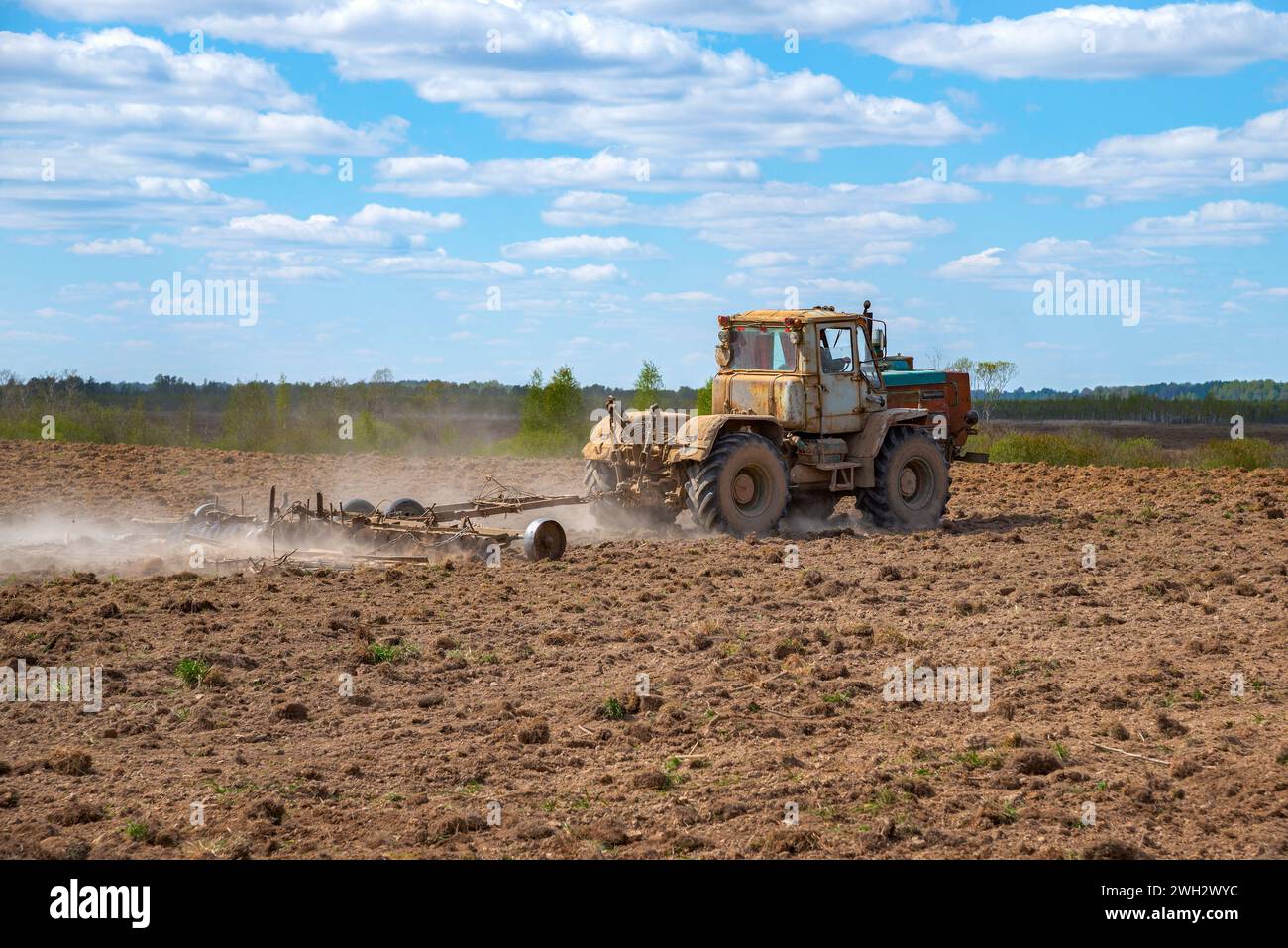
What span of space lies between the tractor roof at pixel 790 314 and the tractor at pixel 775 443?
2cm

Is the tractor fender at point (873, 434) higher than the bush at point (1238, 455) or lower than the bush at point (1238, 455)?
higher

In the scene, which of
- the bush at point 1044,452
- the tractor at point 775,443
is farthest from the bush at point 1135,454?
the tractor at point 775,443

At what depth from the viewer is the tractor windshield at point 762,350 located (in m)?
17.5

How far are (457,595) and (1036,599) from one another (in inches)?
222

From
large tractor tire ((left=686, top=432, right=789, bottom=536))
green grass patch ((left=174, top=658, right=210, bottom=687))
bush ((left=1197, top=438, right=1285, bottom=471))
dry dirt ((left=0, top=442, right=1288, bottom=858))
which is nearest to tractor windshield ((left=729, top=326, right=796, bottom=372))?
large tractor tire ((left=686, top=432, right=789, bottom=536))

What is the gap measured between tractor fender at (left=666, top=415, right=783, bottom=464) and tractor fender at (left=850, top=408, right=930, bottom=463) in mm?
1264

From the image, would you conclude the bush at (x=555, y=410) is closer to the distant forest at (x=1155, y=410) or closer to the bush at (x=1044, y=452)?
the bush at (x=1044, y=452)

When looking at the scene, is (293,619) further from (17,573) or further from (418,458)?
(418,458)

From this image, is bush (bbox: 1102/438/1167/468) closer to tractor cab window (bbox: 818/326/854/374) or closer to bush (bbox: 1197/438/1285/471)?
bush (bbox: 1197/438/1285/471)

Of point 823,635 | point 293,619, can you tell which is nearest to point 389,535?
point 293,619

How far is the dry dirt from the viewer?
6.95 m

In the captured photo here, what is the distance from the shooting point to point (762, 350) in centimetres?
1775

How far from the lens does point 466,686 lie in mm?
10023

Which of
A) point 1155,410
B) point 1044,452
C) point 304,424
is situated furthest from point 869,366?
point 1155,410
